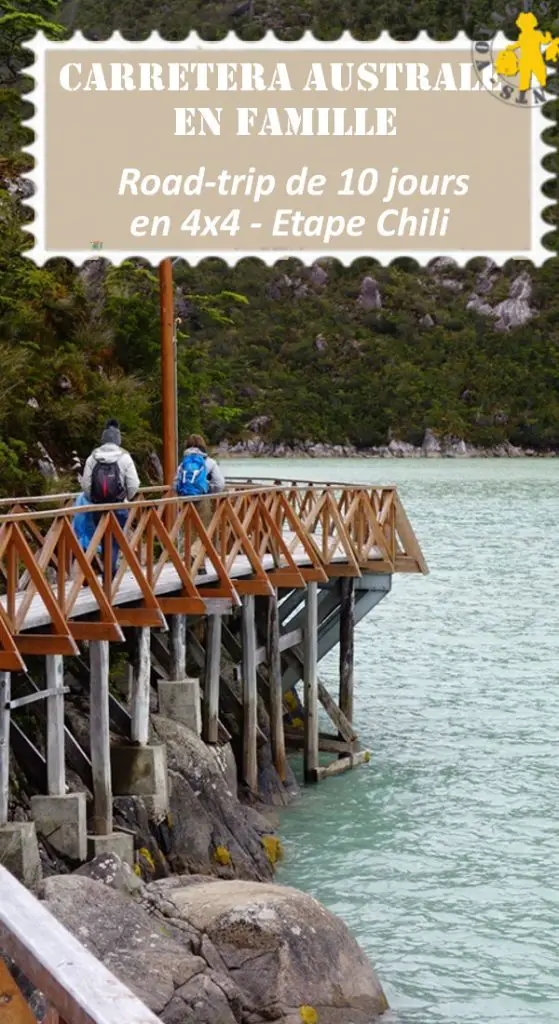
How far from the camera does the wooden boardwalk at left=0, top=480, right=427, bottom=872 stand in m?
11.7

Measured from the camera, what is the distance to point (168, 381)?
67.8 ft

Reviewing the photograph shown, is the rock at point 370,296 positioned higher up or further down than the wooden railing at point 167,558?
higher up

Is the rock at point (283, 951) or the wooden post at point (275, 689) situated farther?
the wooden post at point (275, 689)

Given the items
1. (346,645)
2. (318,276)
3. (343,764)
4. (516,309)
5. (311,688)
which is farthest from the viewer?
(318,276)

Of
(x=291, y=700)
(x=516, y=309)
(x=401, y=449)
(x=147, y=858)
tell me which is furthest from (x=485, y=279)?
(x=147, y=858)

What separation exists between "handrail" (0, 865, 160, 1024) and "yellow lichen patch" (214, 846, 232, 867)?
11319mm

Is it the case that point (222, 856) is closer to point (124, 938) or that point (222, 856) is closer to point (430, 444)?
point (124, 938)

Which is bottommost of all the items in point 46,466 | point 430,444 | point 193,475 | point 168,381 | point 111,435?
point 430,444

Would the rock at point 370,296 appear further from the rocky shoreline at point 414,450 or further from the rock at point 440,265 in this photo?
the rocky shoreline at point 414,450

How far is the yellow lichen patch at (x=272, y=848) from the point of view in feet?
48.6

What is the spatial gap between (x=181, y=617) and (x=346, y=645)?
526cm

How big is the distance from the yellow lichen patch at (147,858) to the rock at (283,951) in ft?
7.52

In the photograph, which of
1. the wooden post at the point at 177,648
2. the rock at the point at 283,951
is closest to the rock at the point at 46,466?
the wooden post at the point at 177,648

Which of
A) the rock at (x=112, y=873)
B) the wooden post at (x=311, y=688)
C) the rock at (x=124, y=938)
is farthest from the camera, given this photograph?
the wooden post at (x=311, y=688)
